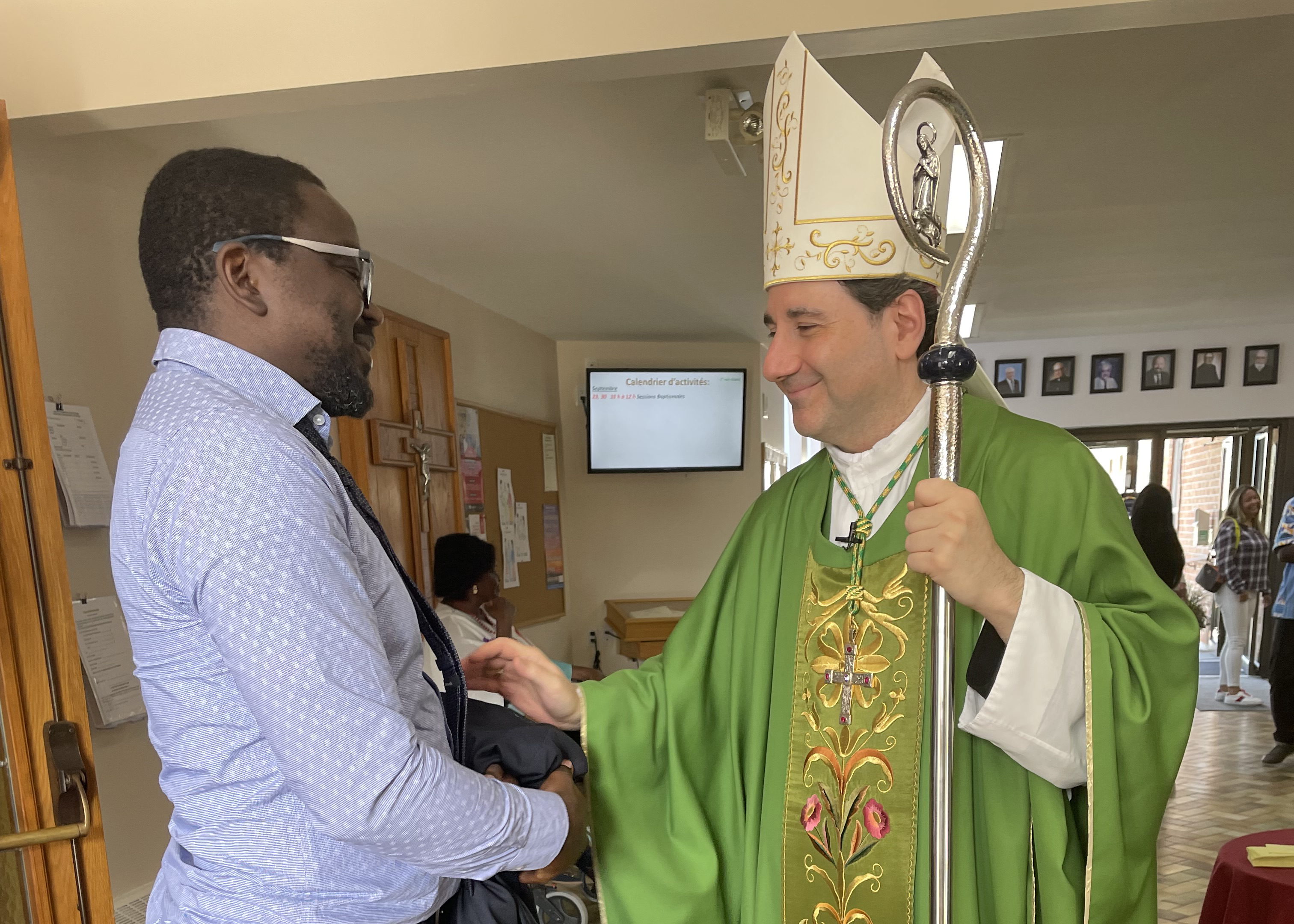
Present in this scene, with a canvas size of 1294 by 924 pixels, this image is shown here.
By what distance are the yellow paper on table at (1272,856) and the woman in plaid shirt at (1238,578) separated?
17.3ft

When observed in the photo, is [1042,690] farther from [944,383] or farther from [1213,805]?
[1213,805]

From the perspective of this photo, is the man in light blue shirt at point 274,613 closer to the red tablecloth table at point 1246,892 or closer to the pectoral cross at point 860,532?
the pectoral cross at point 860,532

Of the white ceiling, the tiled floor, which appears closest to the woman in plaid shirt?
the tiled floor

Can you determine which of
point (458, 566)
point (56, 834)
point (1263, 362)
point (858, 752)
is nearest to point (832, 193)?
point (858, 752)

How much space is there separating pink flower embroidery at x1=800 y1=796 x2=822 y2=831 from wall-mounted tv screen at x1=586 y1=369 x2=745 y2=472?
4.87 m

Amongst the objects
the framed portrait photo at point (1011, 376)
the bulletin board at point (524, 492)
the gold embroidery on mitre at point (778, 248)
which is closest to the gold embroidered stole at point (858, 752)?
the gold embroidery on mitre at point (778, 248)

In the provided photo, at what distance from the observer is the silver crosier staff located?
0.85m

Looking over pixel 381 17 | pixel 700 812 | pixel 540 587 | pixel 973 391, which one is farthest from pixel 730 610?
pixel 540 587

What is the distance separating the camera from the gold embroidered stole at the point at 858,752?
132cm

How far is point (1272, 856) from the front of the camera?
2053mm

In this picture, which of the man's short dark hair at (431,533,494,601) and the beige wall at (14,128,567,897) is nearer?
the beige wall at (14,128,567,897)

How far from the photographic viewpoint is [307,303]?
3.46 feet

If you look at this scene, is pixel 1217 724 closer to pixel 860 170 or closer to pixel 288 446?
pixel 860 170

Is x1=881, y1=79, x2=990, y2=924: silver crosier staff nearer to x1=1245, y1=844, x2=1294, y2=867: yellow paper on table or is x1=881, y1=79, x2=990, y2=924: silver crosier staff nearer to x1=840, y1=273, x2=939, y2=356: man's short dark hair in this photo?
x1=840, y1=273, x2=939, y2=356: man's short dark hair
